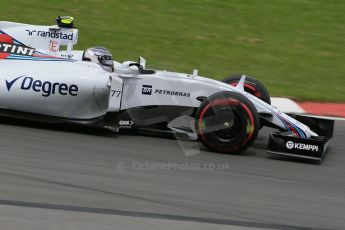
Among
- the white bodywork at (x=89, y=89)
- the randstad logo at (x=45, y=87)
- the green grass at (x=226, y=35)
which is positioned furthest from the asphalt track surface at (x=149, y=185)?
the green grass at (x=226, y=35)

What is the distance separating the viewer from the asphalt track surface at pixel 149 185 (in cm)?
478

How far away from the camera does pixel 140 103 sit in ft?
22.6

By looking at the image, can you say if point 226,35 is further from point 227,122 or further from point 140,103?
point 227,122

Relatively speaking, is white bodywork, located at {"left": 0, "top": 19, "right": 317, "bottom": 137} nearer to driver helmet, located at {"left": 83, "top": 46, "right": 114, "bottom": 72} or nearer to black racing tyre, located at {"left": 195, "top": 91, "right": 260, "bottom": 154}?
driver helmet, located at {"left": 83, "top": 46, "right": 114, "bottom": 72}

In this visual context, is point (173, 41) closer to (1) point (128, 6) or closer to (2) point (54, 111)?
(1) point (128, 6)

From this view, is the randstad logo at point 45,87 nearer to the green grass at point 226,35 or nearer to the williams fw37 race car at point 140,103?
the williams fw37 race car at point 140,103

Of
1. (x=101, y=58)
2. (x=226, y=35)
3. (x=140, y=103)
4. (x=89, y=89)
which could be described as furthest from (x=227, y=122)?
(x=226, y=35)

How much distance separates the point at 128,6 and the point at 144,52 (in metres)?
2.47

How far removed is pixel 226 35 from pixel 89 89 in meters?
6.25

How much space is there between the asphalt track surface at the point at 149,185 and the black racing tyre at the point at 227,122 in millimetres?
140

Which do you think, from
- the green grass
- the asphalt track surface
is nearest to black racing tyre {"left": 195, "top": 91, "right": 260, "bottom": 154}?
the asphalt track surface

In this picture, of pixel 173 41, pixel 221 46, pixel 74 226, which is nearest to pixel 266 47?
pixel 221 46

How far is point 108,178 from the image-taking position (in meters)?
5.54

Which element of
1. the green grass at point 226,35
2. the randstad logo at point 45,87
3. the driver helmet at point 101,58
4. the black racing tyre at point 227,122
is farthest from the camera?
the green grass at point 226,35
